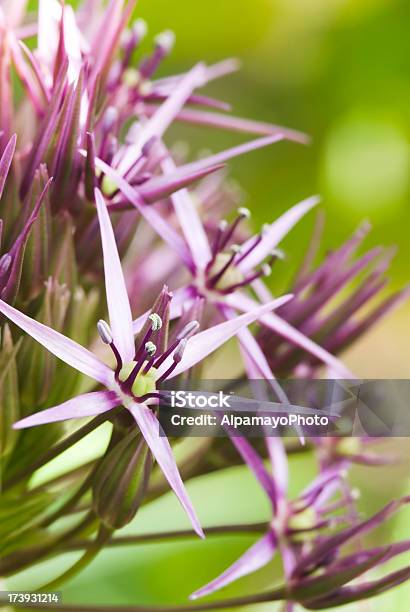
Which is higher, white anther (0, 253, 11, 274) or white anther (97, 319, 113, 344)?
white anther (0, 253, 11, 274)

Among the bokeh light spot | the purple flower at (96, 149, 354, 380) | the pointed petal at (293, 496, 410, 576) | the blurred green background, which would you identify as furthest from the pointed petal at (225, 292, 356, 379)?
the bokeh light spot

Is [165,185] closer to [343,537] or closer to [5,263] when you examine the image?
[5,263]

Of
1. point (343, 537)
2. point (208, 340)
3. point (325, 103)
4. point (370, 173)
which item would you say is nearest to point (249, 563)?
point (343, 537)

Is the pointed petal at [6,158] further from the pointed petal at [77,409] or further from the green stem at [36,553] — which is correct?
the green stem at [36,553]

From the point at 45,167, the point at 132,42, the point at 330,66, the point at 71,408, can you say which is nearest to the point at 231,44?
the point at 330,66

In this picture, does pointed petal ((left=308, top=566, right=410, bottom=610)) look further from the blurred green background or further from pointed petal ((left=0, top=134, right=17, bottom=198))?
the blurred green background

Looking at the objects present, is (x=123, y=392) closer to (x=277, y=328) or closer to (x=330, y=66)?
(x=277, y=328)
